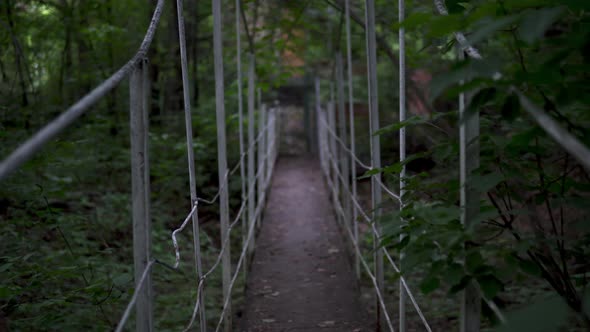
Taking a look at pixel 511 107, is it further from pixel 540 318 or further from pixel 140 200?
pixel 140 200

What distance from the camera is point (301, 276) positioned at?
13.8 ft

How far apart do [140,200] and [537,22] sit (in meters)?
1.04

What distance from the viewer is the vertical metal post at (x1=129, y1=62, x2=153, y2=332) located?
1449mm

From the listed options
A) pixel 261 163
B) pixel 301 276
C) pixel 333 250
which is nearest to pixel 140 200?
pixel 301 276

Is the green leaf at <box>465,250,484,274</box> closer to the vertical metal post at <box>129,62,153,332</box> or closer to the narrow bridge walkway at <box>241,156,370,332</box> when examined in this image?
the vertical metal post at <box>129,62,153,332</box>

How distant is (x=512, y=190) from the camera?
1.57 metres

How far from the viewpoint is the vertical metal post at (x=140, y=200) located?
145cm

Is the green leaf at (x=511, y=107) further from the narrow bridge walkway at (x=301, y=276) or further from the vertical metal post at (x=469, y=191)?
the narrow bridge walkway at (x=301, y=276)

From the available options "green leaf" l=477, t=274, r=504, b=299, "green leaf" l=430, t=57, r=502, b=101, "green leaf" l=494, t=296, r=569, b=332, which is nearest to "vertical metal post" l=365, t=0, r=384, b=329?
"green leaf" l=477, t=274, r=504, b=299

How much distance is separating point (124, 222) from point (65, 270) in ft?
11.1

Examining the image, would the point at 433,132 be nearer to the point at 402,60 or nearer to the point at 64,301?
the point at 402,60

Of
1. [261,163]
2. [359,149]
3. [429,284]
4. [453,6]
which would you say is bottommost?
[359,149]

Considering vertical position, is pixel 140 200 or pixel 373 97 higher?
pixel 373 97

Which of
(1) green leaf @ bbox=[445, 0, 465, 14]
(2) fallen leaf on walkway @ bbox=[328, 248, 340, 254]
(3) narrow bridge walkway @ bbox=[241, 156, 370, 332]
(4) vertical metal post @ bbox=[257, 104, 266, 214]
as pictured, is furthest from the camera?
(4) vertical metal post @ bbox=[257, 104, 266, 214]
